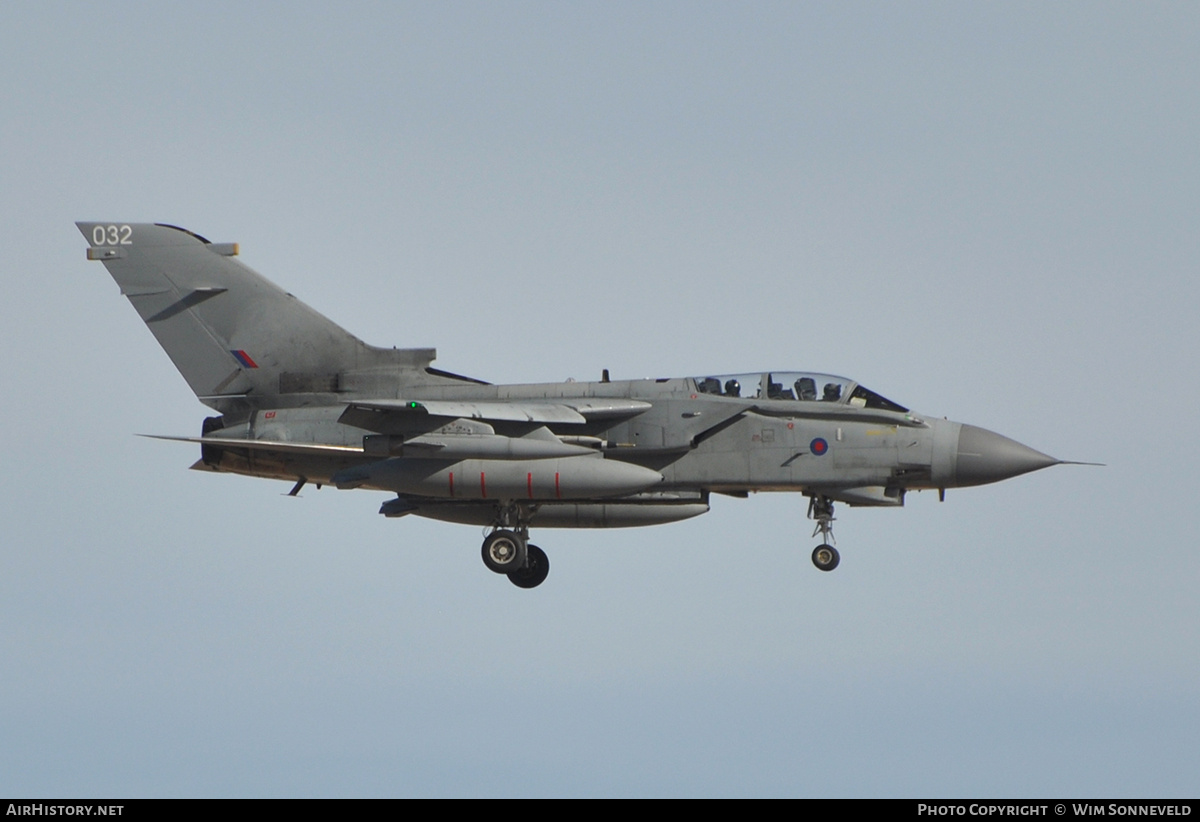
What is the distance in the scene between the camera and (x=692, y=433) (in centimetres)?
2794

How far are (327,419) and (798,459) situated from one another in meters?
7.70

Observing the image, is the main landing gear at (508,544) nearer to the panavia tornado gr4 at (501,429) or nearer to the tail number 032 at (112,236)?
the panavia tornado gr4 at (501,429)

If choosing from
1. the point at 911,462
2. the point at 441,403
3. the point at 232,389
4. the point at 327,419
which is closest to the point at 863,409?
the point at 911,462

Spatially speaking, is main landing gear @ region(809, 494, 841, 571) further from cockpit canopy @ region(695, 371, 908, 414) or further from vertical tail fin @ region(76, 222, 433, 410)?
vertical tail fin @ region(76, 222, 433, 410)

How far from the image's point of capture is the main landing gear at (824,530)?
91.2 feet

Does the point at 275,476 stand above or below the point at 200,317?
below

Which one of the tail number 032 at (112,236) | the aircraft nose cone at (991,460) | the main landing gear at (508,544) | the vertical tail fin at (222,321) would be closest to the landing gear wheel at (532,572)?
the main landing gear at (508,544)

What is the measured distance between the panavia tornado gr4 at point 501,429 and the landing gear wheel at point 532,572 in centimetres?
4

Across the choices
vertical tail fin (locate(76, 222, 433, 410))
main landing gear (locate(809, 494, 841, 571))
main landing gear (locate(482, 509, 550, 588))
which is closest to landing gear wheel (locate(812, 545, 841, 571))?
main landing gear (locate(809, 494, 841, 571))

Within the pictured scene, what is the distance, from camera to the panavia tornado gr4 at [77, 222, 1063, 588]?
1074 inches

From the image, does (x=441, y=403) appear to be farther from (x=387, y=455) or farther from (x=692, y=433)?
(x=692, y=433)
